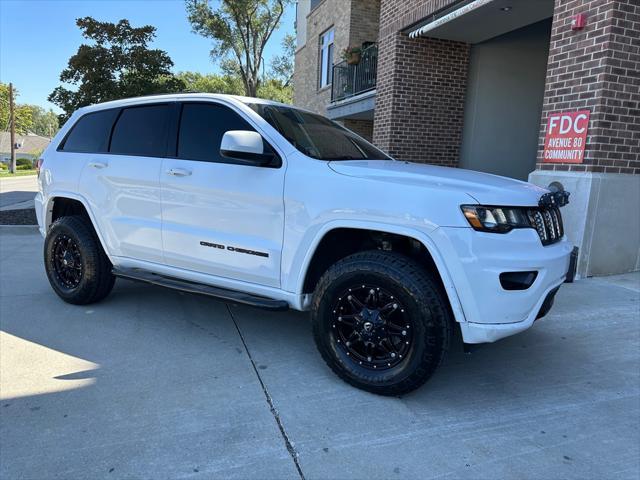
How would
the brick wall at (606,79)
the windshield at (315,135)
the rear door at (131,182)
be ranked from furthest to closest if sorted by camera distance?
the brick wall at (606,79) → the rear door at (131,182) → the windshield at (315,135)

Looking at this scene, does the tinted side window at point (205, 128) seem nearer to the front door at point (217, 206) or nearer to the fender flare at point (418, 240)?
the front door at point (217, 206)

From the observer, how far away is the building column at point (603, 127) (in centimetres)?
542

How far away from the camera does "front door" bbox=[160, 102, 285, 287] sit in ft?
11.1

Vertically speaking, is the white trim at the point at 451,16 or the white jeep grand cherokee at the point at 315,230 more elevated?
the white trim at the point at 451,16

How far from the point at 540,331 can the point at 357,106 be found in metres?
9.12

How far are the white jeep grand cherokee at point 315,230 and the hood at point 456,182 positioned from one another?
13mm

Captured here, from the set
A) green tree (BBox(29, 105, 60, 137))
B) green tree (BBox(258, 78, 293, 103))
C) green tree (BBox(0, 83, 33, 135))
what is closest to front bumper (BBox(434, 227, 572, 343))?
green tree (BBox(258, 78, 293, 103))

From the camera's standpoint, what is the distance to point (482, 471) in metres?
2.36

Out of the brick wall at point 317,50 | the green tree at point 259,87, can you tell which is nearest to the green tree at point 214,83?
the green tree at point 259,87

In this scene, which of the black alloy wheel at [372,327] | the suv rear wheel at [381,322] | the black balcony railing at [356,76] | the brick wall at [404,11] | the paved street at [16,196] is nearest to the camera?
the suv rear wheel at [381,322]

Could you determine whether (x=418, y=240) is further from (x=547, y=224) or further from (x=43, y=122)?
(x=43, y=122)

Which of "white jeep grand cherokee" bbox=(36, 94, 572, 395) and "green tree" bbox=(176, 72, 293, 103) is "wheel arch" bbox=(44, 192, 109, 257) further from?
"green tree" bbox=(176, 72, 293, 103)

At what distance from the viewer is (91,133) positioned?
472 centimetres

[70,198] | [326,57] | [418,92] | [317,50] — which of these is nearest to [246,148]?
[70,198]
